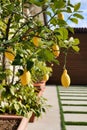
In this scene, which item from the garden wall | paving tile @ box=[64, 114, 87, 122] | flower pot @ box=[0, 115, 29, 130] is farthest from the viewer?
the garden wall

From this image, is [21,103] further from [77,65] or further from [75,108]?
[77,65]

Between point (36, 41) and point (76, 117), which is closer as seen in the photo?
point (36, 41)

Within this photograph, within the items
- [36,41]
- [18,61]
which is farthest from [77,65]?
[18,61]

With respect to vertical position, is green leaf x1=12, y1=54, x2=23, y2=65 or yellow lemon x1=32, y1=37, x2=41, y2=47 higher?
yellow lemon x1=32, y1=37, x2=41, y2=47

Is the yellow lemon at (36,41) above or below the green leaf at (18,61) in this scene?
above

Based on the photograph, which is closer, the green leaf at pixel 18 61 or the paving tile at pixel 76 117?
the green leaf at pixel 18 61

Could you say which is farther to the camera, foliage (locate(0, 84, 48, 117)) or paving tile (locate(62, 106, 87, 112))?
paving tile (locate(62, 106, 87, 112))

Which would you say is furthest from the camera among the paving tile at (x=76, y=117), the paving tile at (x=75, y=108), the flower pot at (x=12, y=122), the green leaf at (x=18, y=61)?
the paving tile at (x=75, y=108)

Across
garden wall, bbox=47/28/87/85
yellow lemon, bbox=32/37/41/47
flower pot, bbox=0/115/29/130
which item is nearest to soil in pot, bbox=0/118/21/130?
flower pot, bbox=0/115/29/130

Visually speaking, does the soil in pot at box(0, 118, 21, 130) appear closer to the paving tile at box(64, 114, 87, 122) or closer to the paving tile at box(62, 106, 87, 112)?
the paving tile at box(64, 114, 87, 122)

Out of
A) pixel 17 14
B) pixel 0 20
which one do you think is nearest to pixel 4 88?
pixel 0 20

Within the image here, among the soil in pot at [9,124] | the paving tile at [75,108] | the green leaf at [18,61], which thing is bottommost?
the paving tile at [75,108]

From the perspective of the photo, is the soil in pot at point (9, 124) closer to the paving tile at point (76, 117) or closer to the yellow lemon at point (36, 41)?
the yellow lemon at point (36, 41)

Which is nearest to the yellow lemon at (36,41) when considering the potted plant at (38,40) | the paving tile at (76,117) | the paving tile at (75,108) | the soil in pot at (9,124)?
the potted plant at (38,40)
